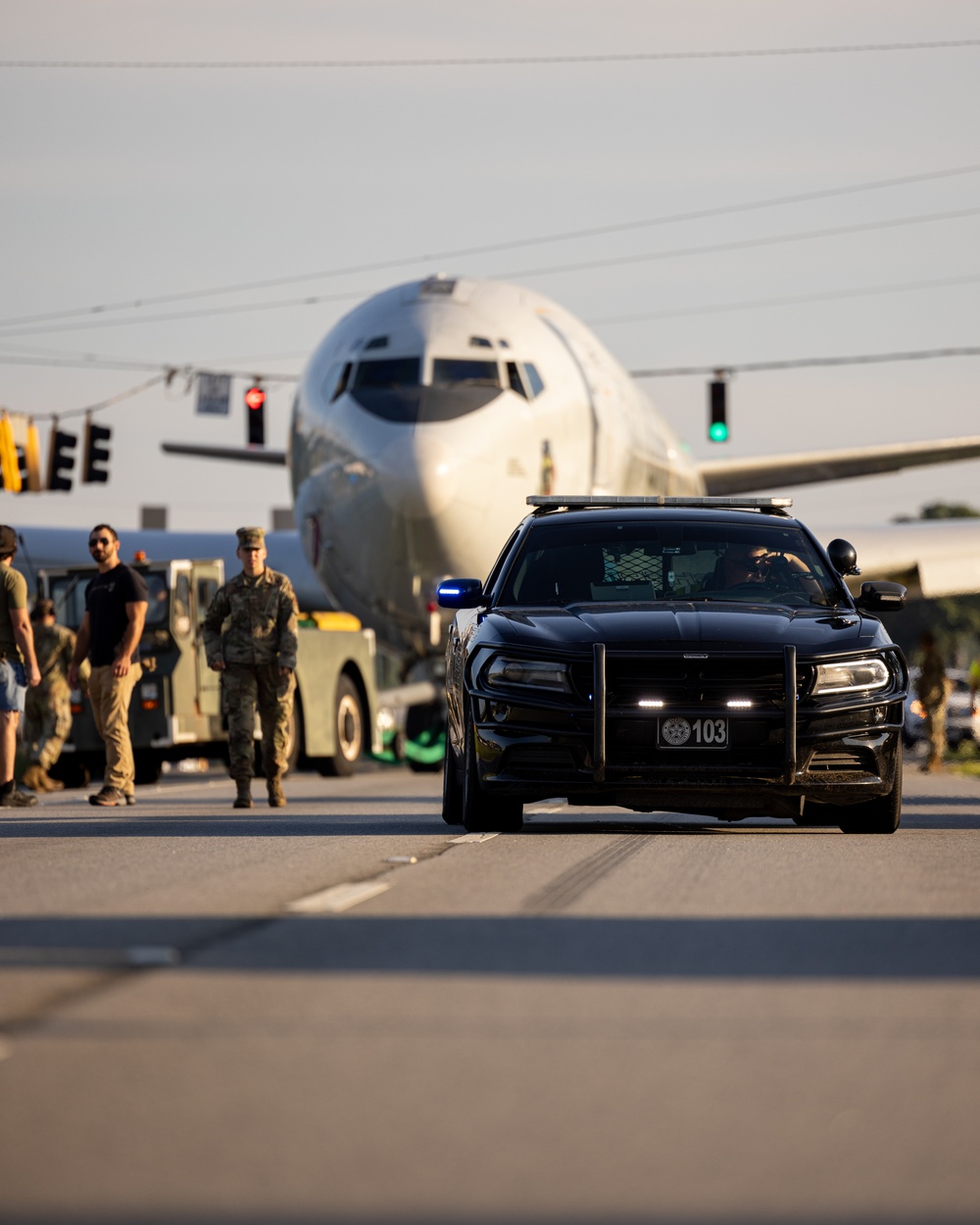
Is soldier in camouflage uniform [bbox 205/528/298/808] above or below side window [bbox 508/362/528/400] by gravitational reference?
below

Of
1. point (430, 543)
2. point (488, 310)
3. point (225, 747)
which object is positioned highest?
point (488, 310)

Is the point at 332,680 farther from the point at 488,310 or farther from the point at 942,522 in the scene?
the point at 942,522

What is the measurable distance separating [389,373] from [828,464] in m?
16.1

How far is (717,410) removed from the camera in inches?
1598

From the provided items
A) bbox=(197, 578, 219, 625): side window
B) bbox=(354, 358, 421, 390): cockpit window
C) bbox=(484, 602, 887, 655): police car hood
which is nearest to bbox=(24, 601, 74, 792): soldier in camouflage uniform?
bbox=(197, 578, 219, 625): side window

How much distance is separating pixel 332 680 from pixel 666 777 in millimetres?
15754

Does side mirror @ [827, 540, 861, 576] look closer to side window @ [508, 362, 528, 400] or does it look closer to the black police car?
the black police car

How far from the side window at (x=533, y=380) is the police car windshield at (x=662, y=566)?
42.3 feet

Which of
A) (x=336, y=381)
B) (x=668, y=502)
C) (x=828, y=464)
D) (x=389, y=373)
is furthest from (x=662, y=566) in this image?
(x=828, y=464)

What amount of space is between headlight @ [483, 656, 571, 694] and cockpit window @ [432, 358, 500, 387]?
45.4 ft

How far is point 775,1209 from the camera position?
3.62m

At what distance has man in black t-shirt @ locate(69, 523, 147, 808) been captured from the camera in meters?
16.1

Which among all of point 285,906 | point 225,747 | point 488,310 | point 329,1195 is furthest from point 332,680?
point 329,1195

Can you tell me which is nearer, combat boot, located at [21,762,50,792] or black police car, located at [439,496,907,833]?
black police car, located at [439,496,907,833]
